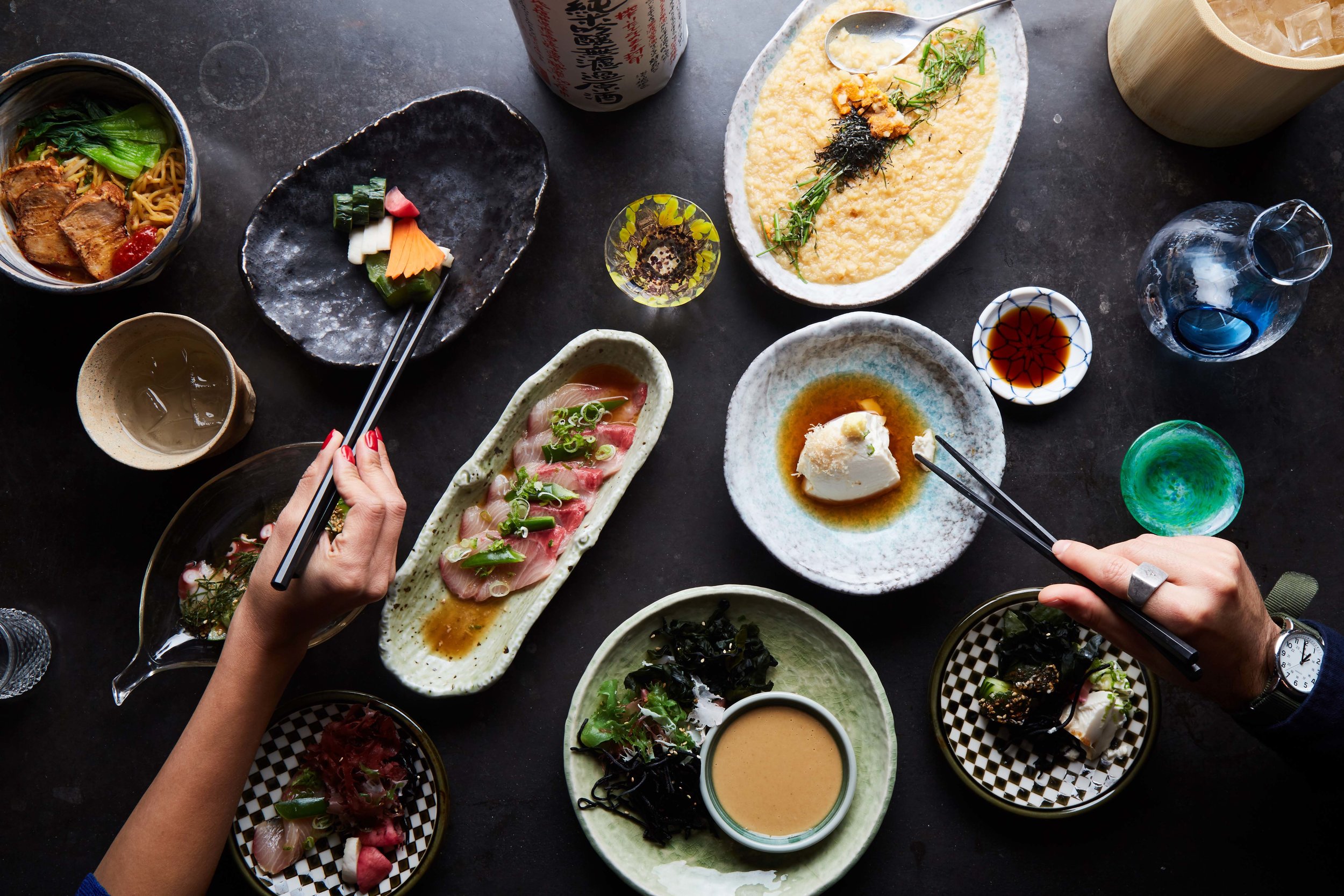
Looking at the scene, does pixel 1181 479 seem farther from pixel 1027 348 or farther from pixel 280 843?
pixel 280 843

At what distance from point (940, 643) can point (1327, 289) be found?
7.31 feet

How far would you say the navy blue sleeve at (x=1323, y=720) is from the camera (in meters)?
2.48

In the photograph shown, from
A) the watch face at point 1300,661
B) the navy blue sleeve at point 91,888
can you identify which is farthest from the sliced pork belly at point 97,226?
the watch face at point 1300,661

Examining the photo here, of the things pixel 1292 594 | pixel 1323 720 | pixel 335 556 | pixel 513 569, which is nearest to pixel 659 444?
pixel 513 569

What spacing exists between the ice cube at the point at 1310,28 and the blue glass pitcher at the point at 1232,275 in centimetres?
61

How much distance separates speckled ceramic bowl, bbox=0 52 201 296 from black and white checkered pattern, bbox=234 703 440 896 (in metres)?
1.78

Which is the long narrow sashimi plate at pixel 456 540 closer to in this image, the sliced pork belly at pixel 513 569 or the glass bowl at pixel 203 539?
the sliced pork belly at pixel 513 569

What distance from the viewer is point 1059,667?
9.64 feet

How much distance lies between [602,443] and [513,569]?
2.00 ft

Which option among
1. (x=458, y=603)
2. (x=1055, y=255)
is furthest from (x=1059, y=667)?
(x=458, y=603)

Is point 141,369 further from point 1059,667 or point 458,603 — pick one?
point 1059,667

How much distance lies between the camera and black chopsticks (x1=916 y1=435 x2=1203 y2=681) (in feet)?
7.32

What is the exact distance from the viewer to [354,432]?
113 inches

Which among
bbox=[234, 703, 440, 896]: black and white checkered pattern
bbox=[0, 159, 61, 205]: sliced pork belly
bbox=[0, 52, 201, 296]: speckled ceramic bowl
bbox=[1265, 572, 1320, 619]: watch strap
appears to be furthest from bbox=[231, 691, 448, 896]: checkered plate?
bbox=[1265, 572, 1320, 619]: watch strap
